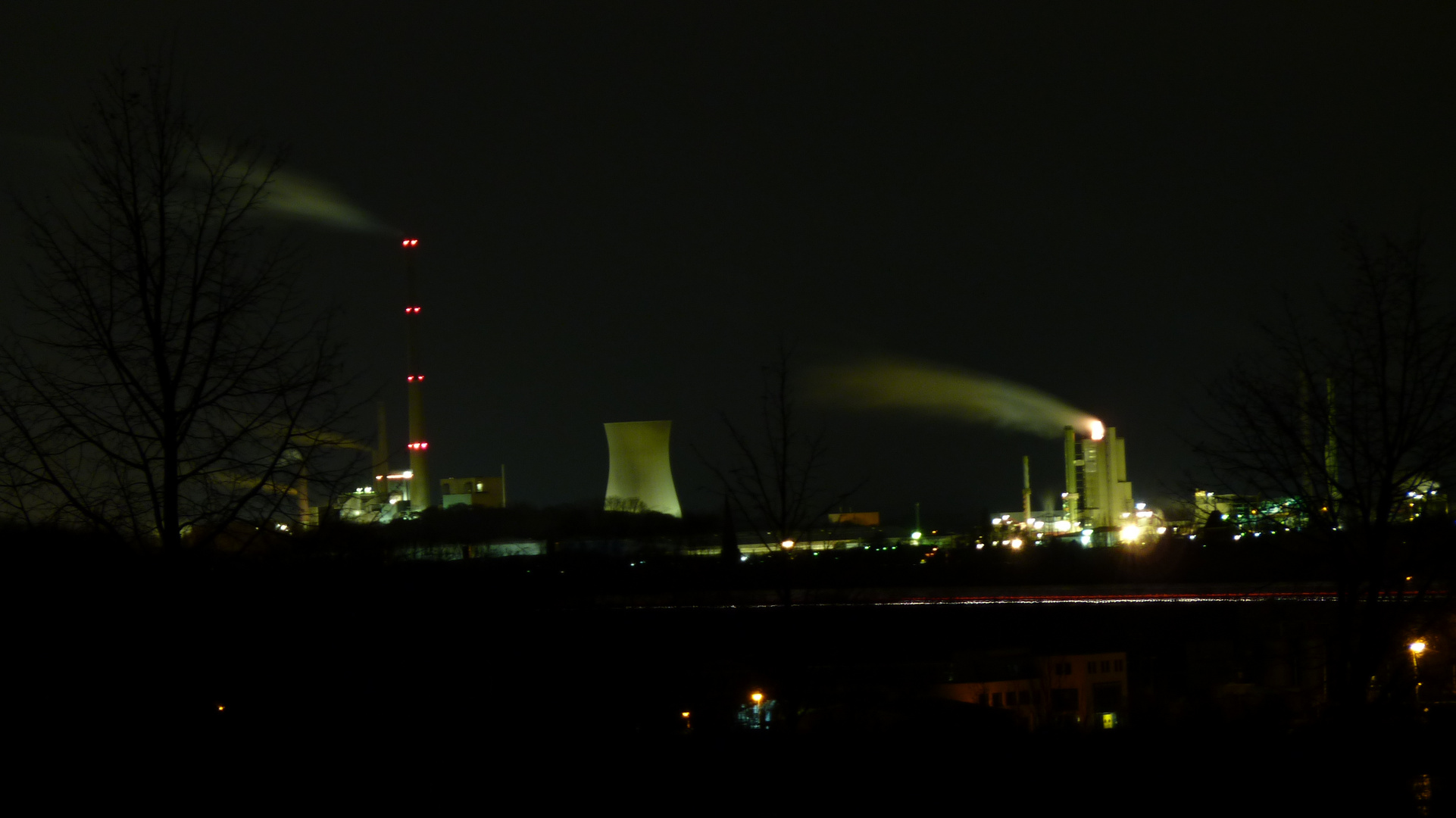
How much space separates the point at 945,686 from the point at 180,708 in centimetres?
1222

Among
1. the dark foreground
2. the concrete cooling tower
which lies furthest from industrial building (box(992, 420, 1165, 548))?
the dark foreground

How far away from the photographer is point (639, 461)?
36.4 m

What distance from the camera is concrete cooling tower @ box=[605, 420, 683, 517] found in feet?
119

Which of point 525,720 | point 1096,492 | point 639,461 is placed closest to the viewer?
point 525,720

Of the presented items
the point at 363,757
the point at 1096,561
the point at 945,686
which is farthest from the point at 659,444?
the point at 363,757

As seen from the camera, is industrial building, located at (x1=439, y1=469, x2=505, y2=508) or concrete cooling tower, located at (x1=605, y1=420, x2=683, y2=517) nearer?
concrete cooling tower, located at (x1=605, y1=420, x2=683, y2=517)

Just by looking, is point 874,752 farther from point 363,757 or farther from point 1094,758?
point 363,757

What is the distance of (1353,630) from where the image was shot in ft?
16.9

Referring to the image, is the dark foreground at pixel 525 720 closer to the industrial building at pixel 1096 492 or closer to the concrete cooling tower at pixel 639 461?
the concrete cooling tower at pixel 639 461

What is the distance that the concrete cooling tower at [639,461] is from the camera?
1431 inches

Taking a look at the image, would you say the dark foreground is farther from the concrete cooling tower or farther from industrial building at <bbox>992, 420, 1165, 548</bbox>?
industrial building at <bbox>992, 420, 1165, 548</bbox>

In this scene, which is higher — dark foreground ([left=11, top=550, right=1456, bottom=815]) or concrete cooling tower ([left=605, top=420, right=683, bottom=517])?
concrete cooling tower ([left=605, top=420, right=683, bottom=517])

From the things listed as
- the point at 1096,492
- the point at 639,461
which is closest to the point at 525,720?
the point at 639,461

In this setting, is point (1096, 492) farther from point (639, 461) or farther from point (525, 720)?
point (525, 720)
